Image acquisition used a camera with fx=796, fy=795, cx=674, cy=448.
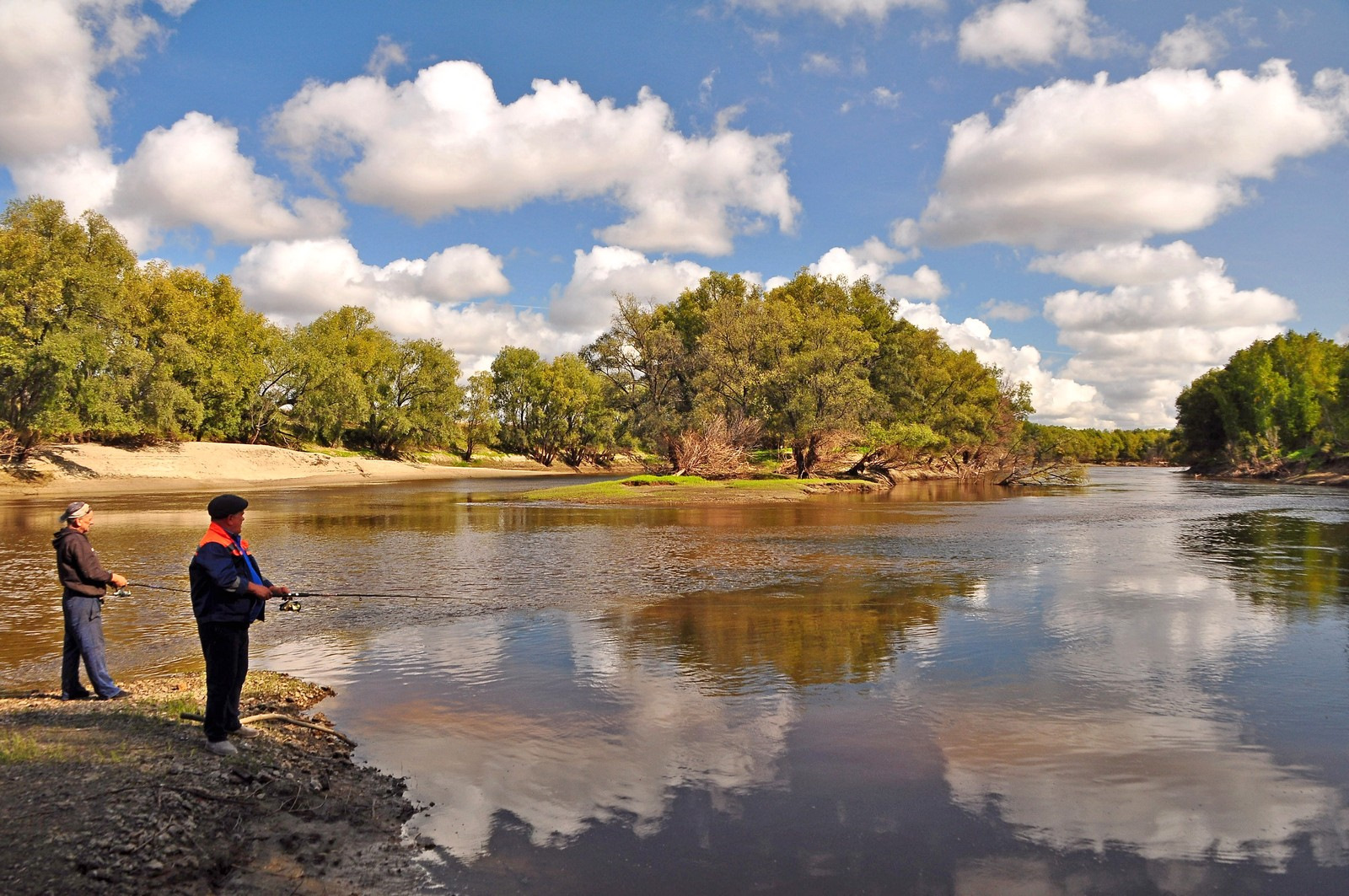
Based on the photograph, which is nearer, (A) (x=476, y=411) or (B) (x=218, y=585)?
(B) (x=218, y=585)

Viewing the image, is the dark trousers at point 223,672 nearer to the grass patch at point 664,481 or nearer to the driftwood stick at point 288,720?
the driftwood stick at point 288,720

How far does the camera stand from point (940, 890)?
585 cm

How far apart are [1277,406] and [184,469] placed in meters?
114

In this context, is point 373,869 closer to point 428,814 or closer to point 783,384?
point 428,814

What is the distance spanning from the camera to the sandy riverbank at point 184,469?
51.8m

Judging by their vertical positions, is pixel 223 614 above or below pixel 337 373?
below

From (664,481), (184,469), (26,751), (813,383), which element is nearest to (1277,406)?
(813,383)

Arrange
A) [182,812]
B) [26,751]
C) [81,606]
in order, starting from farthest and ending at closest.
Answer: [81,606] → [26,751] → [182,812]

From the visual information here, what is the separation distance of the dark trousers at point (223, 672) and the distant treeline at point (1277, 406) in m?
97.7

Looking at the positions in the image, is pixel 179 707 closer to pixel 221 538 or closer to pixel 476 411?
pixel 221 538

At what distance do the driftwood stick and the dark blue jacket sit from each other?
1.19 m

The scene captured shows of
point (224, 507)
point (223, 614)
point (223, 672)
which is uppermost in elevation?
point (224, 507)

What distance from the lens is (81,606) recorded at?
9.48m

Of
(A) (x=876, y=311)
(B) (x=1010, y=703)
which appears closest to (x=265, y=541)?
(B) (x=1010, y=703)
